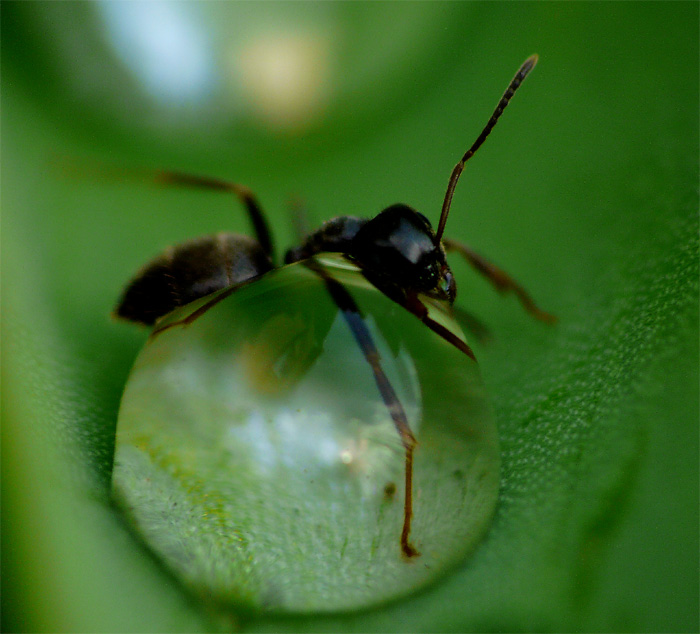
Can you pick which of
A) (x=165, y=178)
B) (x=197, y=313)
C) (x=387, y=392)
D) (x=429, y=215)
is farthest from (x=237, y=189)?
(x=387, y=392)

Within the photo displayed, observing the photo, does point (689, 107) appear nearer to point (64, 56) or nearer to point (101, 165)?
point (101, 165)

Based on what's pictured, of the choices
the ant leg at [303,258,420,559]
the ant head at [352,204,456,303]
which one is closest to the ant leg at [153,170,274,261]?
the ant head at [352,204,456,303]

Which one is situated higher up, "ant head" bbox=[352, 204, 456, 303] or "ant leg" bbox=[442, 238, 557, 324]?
"ant head" bbox=[352, 204, 456, 303]

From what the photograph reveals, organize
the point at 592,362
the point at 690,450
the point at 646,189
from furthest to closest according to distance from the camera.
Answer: the point at 646,189 < the point at 592,362 < the point at 690,450

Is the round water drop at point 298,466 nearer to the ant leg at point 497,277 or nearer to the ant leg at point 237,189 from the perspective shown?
the ant leg at point 497,277

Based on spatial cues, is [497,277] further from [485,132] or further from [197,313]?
[197,313]

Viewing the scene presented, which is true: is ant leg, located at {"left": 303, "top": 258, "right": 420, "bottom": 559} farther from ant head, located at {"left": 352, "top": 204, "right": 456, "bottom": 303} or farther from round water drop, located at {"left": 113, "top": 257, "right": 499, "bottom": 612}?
ant head, located at {"left": 352, "top": 204, "right": 456, "bottom": 303}

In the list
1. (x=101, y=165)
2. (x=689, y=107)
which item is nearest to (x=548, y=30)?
(x=689, y=107)
